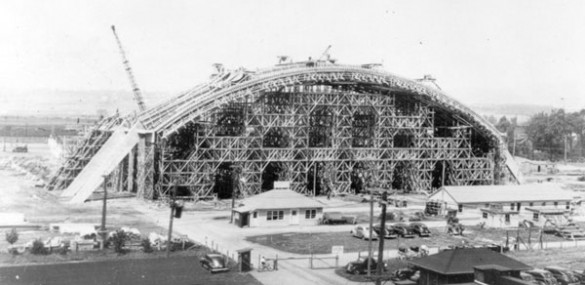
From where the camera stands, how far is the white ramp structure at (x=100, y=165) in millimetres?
55231

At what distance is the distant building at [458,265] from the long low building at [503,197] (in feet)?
97.9

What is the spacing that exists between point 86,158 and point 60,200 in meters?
7.88

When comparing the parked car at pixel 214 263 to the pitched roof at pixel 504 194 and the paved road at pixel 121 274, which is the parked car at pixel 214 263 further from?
the pitched roof at pixel 504 194

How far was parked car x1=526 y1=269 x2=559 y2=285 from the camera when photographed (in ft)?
98.2

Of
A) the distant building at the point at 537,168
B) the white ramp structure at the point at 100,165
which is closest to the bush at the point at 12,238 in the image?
the white ramp structure at the point at 100,165

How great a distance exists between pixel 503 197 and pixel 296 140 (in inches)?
850

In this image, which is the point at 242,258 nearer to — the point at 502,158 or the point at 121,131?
the point at 121,131

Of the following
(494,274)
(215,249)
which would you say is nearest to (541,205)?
(215,249)

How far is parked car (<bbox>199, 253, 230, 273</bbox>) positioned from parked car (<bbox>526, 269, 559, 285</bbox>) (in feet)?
49.9

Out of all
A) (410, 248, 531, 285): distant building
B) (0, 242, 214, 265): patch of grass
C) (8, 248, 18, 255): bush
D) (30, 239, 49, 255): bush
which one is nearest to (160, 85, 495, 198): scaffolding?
(0, 242, 214, 265): patch of grass

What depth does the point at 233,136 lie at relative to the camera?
63875 millimetres

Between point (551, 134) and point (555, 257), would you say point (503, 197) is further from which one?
point (551, 134)

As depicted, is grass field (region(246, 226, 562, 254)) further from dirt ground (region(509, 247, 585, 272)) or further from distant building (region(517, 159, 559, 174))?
distant building (region(517, 159, 559, 174))

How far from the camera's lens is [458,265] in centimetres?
2555
